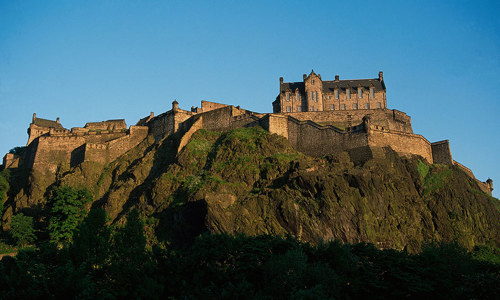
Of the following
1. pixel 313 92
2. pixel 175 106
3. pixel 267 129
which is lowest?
pixel 267 129

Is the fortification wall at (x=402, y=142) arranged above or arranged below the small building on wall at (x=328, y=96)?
below

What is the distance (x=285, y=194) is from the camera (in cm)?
5356

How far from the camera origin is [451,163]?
67438 mm

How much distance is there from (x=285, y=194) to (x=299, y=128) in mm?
15249

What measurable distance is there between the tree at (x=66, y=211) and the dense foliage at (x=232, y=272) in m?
13.8

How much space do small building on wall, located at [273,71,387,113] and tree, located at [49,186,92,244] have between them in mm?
32021

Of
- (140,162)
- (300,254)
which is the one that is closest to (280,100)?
(140,162)

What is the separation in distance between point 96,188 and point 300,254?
3680 centimetres

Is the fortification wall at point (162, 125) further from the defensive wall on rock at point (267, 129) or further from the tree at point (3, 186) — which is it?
the tree at point (3, 186)

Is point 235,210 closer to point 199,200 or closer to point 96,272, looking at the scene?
point 199,200

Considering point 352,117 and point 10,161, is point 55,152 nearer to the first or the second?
point 10,161

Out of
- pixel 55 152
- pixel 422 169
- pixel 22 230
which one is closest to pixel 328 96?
pixel 422 169

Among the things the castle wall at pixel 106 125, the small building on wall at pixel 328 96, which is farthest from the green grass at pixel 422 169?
the castle wall at pixel 106 125

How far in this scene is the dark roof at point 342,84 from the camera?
8069 centimetres
